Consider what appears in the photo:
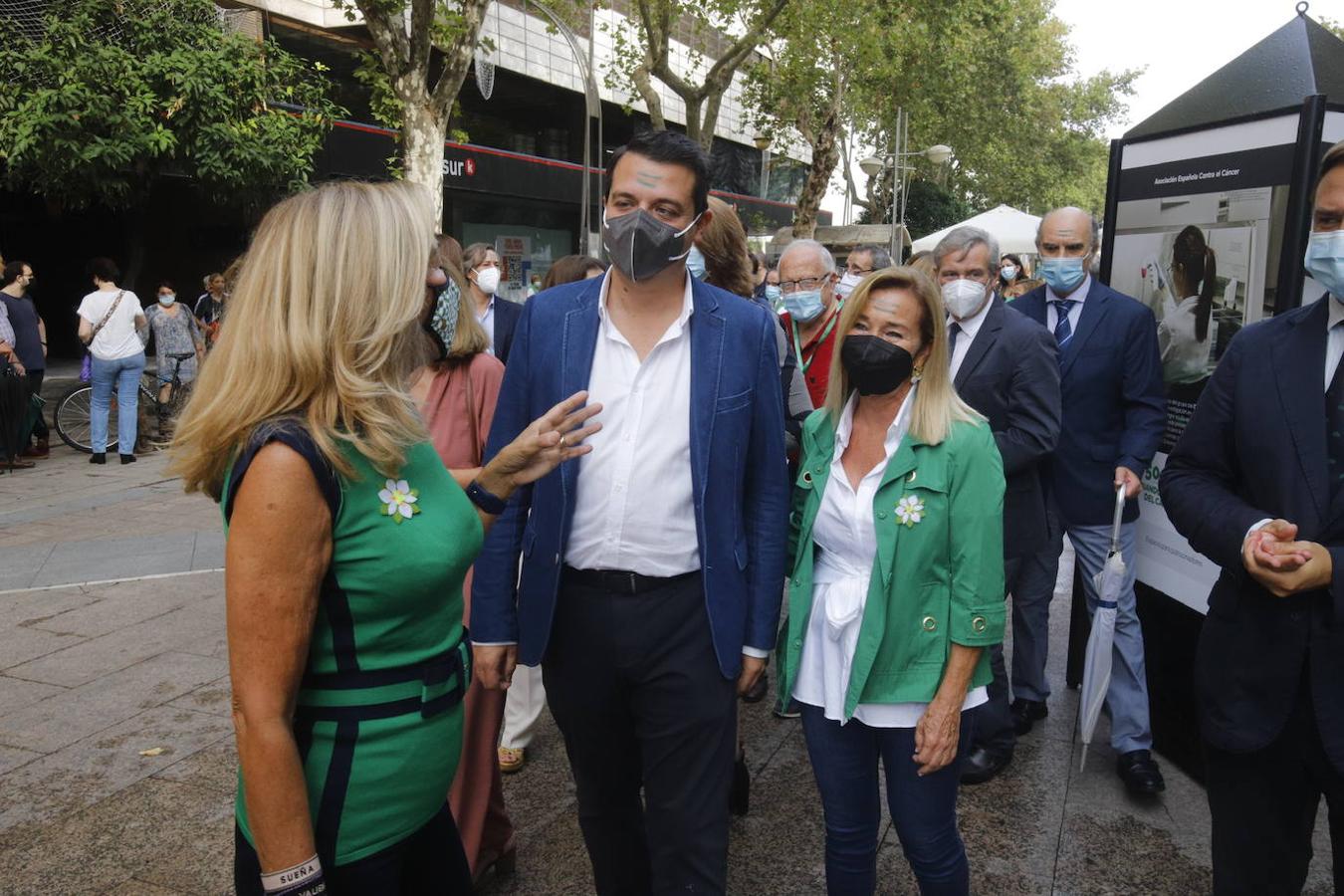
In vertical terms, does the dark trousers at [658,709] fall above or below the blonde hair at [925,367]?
below

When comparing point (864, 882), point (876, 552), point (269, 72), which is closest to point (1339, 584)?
point (876, 552)

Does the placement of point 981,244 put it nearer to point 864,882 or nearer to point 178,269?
point 864,882

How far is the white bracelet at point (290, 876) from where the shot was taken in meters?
1.60

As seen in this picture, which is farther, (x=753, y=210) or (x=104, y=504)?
(x=753, y=210)

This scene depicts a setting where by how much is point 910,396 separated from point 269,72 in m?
11.5

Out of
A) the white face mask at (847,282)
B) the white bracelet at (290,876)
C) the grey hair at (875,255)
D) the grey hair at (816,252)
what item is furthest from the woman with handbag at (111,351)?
the white bracelet at (290,876)

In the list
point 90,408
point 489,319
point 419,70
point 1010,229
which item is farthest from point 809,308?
point 1010,229

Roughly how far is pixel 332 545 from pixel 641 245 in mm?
1115

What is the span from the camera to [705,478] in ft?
7.80

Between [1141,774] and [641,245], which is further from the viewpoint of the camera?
[1141,774]

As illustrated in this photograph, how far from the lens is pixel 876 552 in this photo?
2.54 m

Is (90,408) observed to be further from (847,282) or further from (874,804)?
(874,804)

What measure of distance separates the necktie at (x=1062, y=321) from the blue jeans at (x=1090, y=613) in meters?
0.73

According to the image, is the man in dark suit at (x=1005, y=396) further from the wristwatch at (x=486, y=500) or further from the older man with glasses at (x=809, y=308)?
the wristwatch at (x=486, y=500)
